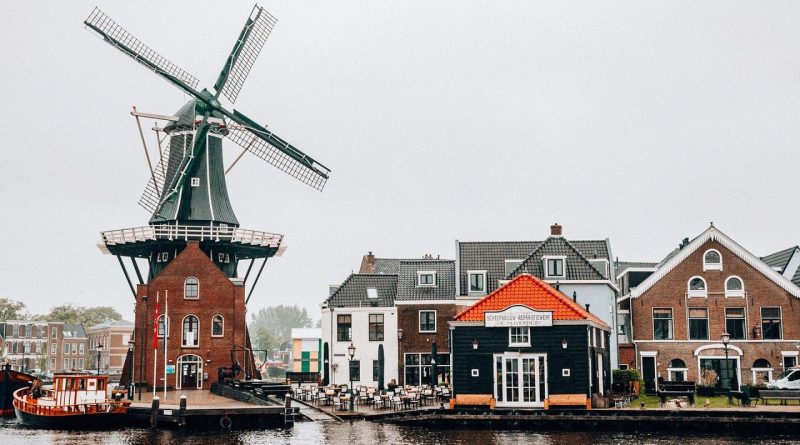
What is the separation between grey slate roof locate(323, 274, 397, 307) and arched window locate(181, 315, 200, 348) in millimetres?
8534

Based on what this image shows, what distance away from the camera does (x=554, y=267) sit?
1944 inches

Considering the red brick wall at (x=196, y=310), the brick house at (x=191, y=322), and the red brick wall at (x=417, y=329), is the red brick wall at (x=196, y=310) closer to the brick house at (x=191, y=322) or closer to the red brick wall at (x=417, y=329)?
the brick house at (x=191, y=322)

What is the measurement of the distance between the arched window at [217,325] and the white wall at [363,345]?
680cm

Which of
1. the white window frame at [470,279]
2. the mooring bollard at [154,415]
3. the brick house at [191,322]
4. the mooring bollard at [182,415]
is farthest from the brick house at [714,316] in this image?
the mooring bollard at [154,415]

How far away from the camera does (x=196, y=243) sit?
162 feet

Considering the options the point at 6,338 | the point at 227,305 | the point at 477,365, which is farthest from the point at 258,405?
the point at 6,338

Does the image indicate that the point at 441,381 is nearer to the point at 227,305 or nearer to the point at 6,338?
the point at 227,305

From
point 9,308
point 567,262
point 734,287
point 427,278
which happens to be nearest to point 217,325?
point 427,278

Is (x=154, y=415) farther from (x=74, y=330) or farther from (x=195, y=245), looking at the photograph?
(x=74, y=330)

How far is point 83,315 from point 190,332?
99.5 meters

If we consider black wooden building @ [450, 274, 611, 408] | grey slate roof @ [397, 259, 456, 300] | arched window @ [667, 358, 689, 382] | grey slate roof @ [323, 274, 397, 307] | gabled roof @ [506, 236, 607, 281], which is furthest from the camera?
grey slate roof @ [323, 274, 397, 307]

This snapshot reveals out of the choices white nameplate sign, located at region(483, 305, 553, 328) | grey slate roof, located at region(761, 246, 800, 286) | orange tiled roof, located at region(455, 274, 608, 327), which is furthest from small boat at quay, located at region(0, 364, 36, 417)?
grey slate roof, located at region(761, 246, 800, 286)

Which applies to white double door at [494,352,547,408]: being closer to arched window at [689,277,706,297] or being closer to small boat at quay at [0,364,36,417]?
arched window at [689,277,706,297]

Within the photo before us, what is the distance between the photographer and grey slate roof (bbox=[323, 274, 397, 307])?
54312 millimetres
